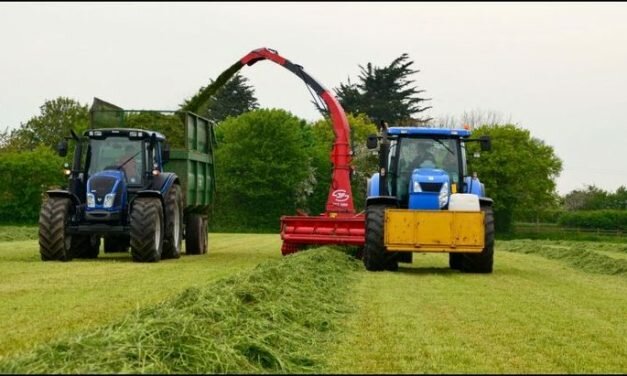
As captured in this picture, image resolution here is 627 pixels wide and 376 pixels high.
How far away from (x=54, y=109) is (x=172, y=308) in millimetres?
68790

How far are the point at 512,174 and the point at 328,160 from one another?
13404 millimetres

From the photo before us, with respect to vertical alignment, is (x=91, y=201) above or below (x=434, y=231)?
above

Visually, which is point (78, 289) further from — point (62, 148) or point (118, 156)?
point (118, 156)

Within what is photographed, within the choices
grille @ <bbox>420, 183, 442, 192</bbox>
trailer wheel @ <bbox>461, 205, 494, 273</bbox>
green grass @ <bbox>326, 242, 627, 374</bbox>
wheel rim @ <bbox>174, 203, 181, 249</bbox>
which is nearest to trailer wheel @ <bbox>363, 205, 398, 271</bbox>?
grille @ <bbox>420, 183, 442, 192</bbox>

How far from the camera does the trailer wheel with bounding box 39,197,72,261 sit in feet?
56.9

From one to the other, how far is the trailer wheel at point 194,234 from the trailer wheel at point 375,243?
6.29 meters

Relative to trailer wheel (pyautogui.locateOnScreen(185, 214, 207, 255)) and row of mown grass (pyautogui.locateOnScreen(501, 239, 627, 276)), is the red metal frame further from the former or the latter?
row of mown grass (pyautogui.locateOnScreen(501, 239, 627, 276))

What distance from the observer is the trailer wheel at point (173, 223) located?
62.6ft

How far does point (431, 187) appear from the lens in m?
17.6

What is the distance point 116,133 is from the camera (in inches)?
754

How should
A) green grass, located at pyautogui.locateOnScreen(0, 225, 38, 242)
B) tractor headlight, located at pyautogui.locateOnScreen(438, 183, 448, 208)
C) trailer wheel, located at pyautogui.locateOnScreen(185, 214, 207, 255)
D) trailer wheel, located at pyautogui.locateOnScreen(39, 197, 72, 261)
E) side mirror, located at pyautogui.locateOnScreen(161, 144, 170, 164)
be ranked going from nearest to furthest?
1. trailer wheel, located at pyautogui.locateOnScreen(39, 197, 72, 261)
2. tractor headlight, located at pyautogui.locateOnScreen(438, 183, 448, 208)
3. side mirror, located at pyautogui.locateOnScreen(161, 144, 170, 164)
4. trailer wheel, located at pyautogui.locateOnScreen(185, 214, 207, 255)
5. green grass, located at pyautogui.locateOnScreen(0, 225, 38, 242)

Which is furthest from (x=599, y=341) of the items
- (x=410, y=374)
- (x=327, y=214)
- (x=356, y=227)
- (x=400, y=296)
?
(x=327, y=214)

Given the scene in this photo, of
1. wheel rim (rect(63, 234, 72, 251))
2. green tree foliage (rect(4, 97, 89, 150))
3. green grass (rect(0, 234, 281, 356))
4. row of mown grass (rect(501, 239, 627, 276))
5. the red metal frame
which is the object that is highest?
green tree foliage (rect(4, 97, 89, 150))

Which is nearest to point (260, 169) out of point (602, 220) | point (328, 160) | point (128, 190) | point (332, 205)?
point (328, 160)
